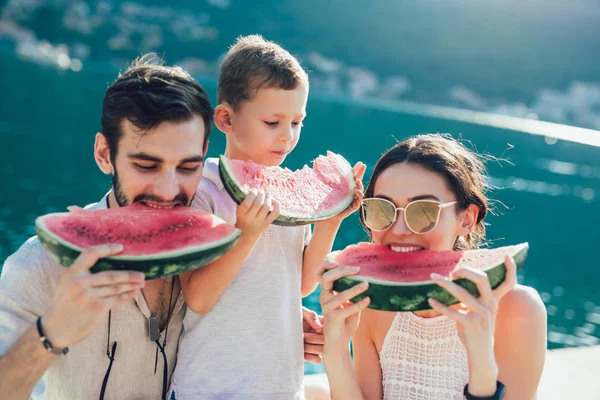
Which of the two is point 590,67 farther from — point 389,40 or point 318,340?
point 318,340

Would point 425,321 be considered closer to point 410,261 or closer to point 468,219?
point 410,261

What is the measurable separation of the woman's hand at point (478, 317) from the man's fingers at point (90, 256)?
1.22 m

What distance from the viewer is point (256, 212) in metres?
2.73

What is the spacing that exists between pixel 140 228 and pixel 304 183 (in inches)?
43.1

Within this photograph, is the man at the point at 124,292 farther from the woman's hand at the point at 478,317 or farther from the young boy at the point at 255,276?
the woman's hand at the point at 478,317

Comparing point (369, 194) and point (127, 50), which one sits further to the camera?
point (127, 50)

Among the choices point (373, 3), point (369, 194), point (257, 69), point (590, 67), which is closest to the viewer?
point (369, 194)

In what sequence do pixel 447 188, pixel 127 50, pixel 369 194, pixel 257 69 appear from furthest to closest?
pixel 127 50
pixel 257 69
pixel 369 194
pixel 447 188

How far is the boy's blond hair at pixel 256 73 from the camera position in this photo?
3.54m

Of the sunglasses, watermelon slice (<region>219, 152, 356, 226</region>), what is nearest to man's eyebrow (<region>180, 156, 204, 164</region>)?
watermelon slice (<region>219, 152, 356, 226</region>)

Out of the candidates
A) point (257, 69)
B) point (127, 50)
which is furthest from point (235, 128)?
point (127, 50)

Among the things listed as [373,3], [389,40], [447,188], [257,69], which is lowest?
[447,188]

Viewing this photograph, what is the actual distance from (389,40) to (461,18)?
1621cm

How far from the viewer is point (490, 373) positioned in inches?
102
